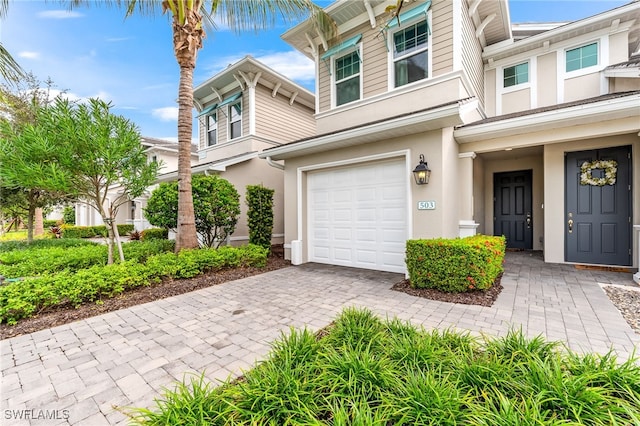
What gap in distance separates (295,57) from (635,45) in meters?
10.5

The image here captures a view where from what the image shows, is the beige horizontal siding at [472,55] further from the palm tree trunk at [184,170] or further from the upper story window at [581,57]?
the palm tree trunk at [184,170]

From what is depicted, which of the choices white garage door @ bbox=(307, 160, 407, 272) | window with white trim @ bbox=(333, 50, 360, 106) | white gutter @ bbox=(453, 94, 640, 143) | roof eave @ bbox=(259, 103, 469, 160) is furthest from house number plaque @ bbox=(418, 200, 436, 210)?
window with white trim @ bbox=(333, 50, 360, 106)

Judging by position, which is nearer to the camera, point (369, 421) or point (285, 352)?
point (369, 421)

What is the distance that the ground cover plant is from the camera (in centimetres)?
165

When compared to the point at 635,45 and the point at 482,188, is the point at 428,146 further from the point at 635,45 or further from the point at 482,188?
the point at 635,45

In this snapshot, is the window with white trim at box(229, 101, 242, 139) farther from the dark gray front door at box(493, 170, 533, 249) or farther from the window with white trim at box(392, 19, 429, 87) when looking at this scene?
the dark gray front door at box(493, 170, 533, 249)

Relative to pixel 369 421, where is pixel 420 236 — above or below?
above

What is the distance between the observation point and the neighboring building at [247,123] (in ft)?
32.9

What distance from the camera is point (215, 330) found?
336 centimetres

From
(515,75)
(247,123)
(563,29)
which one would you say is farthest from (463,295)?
(247,123)

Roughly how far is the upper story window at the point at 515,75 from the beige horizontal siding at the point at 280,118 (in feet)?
25.9

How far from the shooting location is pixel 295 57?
10125 millimetres

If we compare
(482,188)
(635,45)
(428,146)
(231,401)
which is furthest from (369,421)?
(635,45)

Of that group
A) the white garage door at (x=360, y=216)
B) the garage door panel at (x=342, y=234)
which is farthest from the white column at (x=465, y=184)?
the garage door panel at (x=342, y=234)
